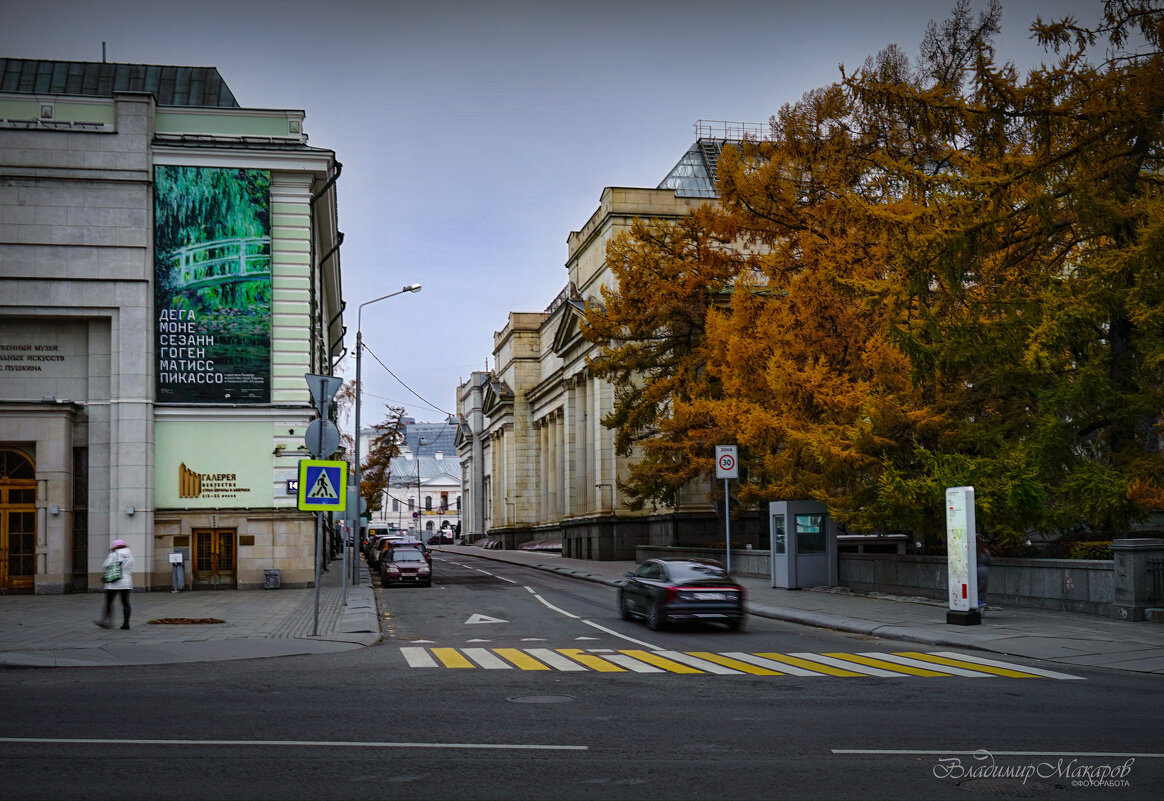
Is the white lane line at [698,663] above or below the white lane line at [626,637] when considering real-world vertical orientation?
above

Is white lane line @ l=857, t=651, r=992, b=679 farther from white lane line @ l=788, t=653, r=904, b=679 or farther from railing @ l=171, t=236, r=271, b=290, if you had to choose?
railing @ l=171, t=236, r=271, b=290

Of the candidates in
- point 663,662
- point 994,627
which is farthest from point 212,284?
point 994,627

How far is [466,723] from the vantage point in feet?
35.9

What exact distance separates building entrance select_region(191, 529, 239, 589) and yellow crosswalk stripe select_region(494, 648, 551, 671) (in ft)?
58.2

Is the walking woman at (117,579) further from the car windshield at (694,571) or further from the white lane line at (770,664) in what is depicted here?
the white lane line at (770,664)

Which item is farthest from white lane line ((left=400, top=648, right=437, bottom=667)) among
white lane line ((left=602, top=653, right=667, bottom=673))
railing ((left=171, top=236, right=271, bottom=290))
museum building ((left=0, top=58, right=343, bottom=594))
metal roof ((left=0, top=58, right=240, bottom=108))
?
metal roof ((left=0, top=58, right=240, bottom=108))

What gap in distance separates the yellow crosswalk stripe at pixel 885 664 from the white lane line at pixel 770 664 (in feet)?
3.74

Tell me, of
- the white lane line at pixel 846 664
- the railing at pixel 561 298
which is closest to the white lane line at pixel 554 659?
the white lane line at pixel 846 664

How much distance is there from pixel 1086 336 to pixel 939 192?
14.1 ft

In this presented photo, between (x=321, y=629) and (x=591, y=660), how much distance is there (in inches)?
271

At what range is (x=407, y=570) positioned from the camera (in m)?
37.2

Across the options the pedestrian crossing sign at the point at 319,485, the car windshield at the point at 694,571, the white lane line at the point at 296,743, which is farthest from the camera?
the car windshield at the point at 694,571

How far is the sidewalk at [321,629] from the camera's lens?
16.9 m

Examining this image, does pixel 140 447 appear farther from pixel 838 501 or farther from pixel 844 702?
pixel 844 702
